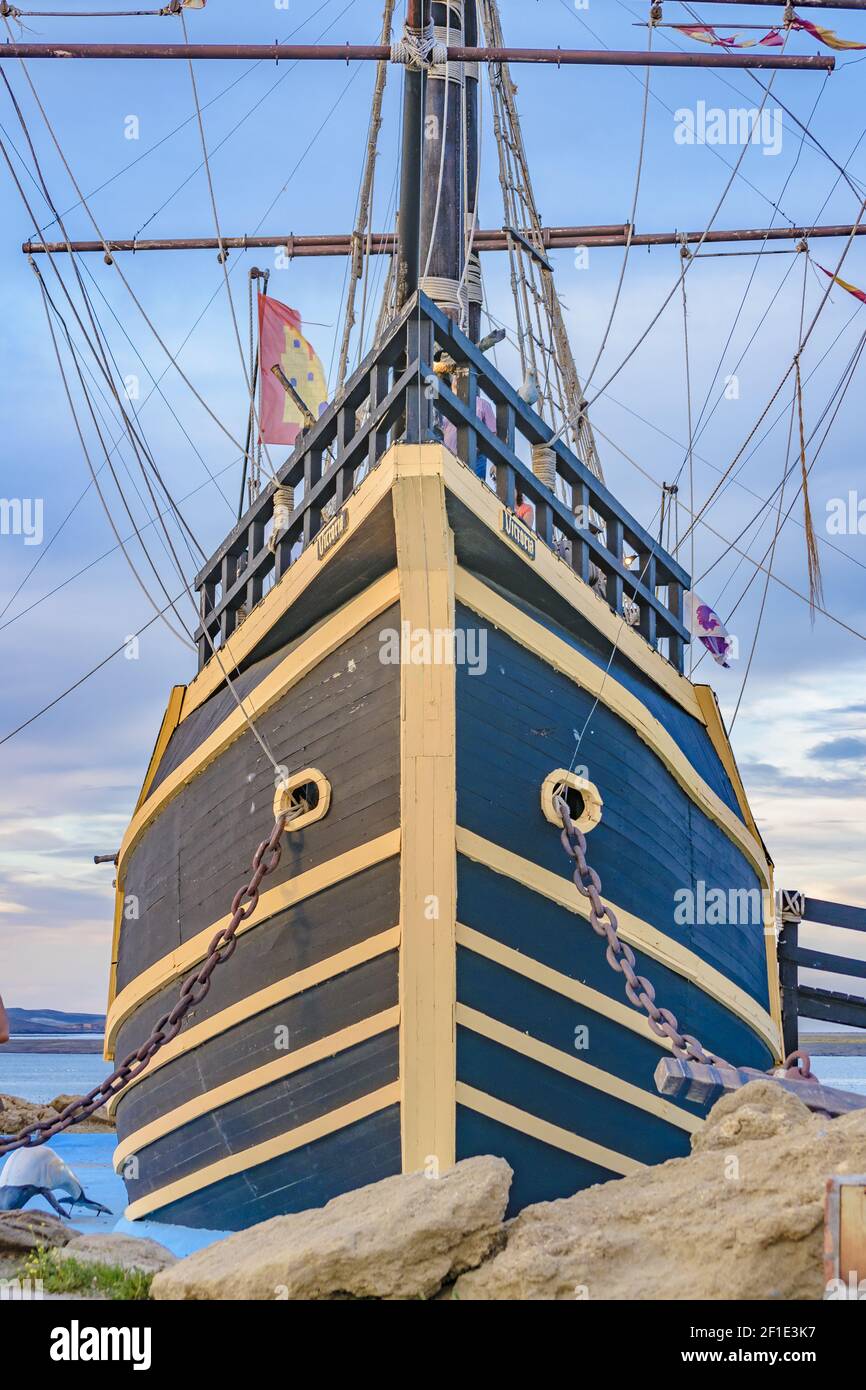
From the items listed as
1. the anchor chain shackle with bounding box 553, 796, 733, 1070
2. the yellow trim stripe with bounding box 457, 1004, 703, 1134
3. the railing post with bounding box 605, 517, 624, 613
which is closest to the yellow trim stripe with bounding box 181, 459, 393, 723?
the anchor chain shackle with bounding box 553, 796, 733, 1070

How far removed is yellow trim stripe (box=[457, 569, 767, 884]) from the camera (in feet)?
23.9

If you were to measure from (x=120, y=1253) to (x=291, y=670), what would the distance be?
2.95 meters

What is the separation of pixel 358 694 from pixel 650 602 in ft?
8.78

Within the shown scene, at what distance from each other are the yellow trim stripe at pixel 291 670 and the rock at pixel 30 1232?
265 centimetres

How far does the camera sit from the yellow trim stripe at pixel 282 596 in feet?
23.2

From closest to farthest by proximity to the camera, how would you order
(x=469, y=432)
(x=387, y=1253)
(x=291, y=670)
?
(x=387, y=1253)
(x=469, y=432)
(x=291, y=670)

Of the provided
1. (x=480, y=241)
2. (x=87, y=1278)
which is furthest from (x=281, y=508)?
(x=480, y=241)

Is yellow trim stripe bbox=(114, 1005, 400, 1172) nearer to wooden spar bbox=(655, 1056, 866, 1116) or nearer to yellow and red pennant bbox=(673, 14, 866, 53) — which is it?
wooden spar bbox=(655, 1056, 866, 1116)

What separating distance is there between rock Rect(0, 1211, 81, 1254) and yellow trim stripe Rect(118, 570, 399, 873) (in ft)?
8.68

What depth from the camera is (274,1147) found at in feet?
24.6

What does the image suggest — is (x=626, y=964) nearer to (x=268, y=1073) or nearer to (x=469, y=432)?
(x=268, y=1073)

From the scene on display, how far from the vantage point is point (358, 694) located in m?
7.30
